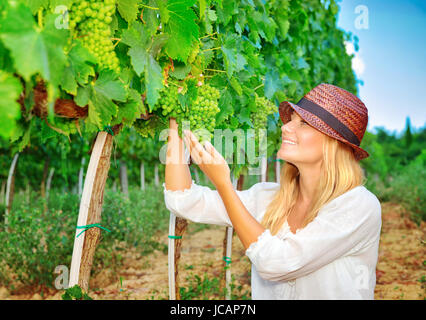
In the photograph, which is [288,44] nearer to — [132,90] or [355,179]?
[355,179]

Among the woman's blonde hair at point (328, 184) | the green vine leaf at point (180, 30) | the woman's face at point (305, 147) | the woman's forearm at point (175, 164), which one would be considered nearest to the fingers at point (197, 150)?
the woman's forearm at point (175, 164)

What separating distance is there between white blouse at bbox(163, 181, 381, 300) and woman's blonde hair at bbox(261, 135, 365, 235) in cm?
7

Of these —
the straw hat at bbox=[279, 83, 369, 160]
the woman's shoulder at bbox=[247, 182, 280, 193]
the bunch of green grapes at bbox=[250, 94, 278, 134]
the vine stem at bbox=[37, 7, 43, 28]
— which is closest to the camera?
the vine stem at bbox=[37, 7, 43, 28]

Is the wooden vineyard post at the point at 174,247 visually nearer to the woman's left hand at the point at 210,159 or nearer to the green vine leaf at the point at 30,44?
the woman's left hand at the point at 210,159

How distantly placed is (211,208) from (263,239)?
48 cm

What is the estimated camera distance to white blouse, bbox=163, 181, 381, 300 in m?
1.71

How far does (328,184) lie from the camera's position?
2.00 meters

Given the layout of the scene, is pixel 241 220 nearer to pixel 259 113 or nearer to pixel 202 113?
pixel 202 113

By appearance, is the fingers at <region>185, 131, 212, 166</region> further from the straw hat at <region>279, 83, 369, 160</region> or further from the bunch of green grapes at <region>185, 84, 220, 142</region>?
the straw hat at <region>279, 83, 369, 160</region>

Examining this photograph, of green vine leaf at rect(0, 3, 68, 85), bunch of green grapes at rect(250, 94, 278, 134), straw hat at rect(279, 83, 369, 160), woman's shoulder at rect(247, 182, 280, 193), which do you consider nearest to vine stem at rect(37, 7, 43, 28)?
green vine leaf at rect(0, 3, 68, 85)

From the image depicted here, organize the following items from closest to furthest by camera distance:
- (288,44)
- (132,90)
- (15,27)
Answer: (15,27)
(132,90)
(288,44)

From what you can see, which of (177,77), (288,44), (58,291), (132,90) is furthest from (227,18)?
(58,291)

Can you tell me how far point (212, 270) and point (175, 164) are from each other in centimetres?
362

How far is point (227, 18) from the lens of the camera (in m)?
2.35
